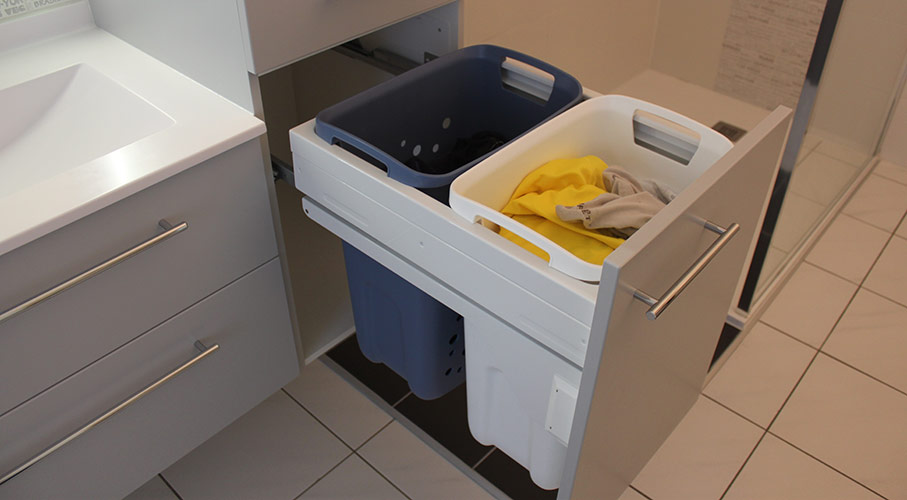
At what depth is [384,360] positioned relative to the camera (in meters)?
1.59

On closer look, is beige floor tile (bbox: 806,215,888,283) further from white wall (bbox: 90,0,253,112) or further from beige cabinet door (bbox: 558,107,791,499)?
white wall (bbox: 90,0,253,112)

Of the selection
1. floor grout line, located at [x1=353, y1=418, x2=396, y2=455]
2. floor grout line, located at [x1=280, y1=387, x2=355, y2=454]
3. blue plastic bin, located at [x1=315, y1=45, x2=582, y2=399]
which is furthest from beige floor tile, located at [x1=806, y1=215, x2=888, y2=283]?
floor grout line, located at [x1=280, y1=387, x2=355, y2=454]

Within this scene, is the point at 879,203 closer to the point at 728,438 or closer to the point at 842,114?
the point at 842,114

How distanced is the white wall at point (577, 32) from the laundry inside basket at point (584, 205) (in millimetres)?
451

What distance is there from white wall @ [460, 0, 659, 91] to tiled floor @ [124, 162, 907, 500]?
88 centimetres

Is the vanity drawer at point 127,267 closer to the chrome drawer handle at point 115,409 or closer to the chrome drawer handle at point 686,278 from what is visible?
the chrome drawer handle at point 115,409

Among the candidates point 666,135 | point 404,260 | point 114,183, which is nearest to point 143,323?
point 114,183

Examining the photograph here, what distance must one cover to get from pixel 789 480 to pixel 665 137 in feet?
2.75

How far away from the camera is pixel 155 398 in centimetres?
133

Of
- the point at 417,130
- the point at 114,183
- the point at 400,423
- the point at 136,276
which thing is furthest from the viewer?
the point at 400,423

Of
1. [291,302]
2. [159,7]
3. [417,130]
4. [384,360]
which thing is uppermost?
[159,7]

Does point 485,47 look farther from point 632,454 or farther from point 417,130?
point 632,454

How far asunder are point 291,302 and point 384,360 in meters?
0.23

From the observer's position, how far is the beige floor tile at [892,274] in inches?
81.8
